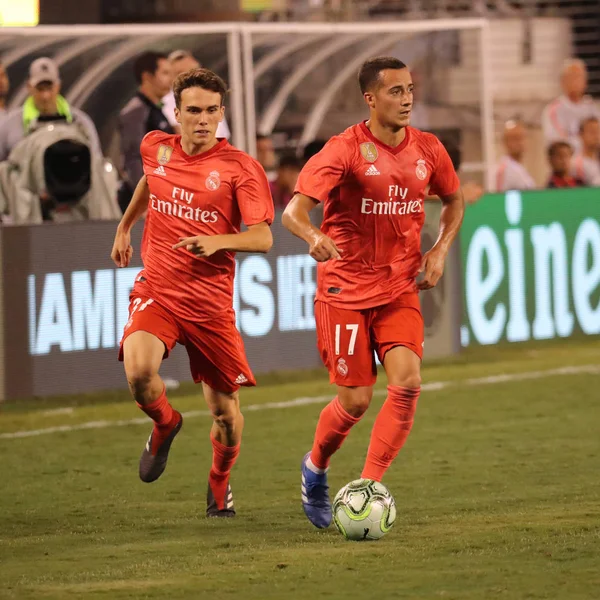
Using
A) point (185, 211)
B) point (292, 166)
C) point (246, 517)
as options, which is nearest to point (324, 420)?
point (246, 517)

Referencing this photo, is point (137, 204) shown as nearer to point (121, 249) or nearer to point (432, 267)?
point (121, 249)

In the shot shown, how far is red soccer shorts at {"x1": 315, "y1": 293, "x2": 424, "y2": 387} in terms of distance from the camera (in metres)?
6.41

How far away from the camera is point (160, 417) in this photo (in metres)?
6.85

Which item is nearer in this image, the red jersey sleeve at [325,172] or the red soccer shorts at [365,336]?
the red jersey sleeve at [325,172]

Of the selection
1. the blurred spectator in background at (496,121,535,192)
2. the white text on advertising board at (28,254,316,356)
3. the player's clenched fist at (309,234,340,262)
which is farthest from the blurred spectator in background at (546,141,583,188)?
the player's clenched fist at (309,234,340,262)

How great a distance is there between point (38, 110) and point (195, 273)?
5.38 m

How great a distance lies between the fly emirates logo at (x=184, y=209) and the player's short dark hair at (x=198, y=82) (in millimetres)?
381

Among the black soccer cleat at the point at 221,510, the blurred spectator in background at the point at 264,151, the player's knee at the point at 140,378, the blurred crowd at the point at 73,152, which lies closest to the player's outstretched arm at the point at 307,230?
the player's knee at the point at 140,378

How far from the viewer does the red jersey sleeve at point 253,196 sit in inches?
258

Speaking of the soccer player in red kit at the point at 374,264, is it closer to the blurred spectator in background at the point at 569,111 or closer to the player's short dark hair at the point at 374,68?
the player's short dark hair at the point at 374,68

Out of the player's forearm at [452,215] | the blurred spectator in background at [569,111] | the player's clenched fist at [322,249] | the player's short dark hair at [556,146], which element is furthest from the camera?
the blurred spectator in background at [569,111]

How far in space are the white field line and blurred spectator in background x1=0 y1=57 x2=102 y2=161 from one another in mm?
2432

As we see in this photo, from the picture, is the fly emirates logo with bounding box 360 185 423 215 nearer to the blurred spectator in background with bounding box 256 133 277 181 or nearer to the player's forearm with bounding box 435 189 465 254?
the player's forearm with bounding box 435 189 465 254

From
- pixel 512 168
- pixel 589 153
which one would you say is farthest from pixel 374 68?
pixel 589 153
